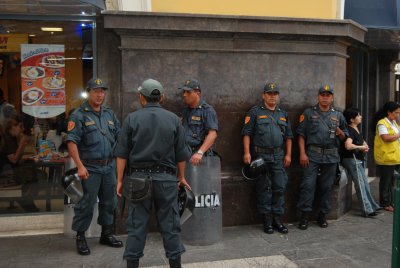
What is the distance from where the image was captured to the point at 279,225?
648cm

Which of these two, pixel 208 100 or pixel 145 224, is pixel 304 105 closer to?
pixel 208 100

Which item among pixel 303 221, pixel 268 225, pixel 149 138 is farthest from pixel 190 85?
pixel 303 221

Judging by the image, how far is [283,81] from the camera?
22.6 feet

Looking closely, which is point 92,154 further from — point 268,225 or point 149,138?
point 268,225

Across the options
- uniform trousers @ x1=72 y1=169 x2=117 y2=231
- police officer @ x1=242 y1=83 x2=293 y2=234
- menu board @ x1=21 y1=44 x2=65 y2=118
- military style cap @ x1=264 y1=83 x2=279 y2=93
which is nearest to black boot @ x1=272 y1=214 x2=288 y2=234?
police officer @ x1=242 y1=83 x2=293 y2=234

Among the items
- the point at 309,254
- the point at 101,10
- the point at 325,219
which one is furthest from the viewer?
the point at 325,219

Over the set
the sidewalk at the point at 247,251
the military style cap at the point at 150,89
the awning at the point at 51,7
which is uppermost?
the awning at the point at 51,7

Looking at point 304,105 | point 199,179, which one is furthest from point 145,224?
point 304,105

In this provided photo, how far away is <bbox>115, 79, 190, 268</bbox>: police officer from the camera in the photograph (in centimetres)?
445

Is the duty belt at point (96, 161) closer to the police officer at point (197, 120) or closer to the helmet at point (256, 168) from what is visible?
the police officer at point (197, 120)

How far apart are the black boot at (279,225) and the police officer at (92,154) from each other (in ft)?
7.33

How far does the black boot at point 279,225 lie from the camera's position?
21.2 feet

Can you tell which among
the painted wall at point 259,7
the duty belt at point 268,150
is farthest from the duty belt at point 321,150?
the painted wall at point 259,7

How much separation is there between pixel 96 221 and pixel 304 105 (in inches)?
132
